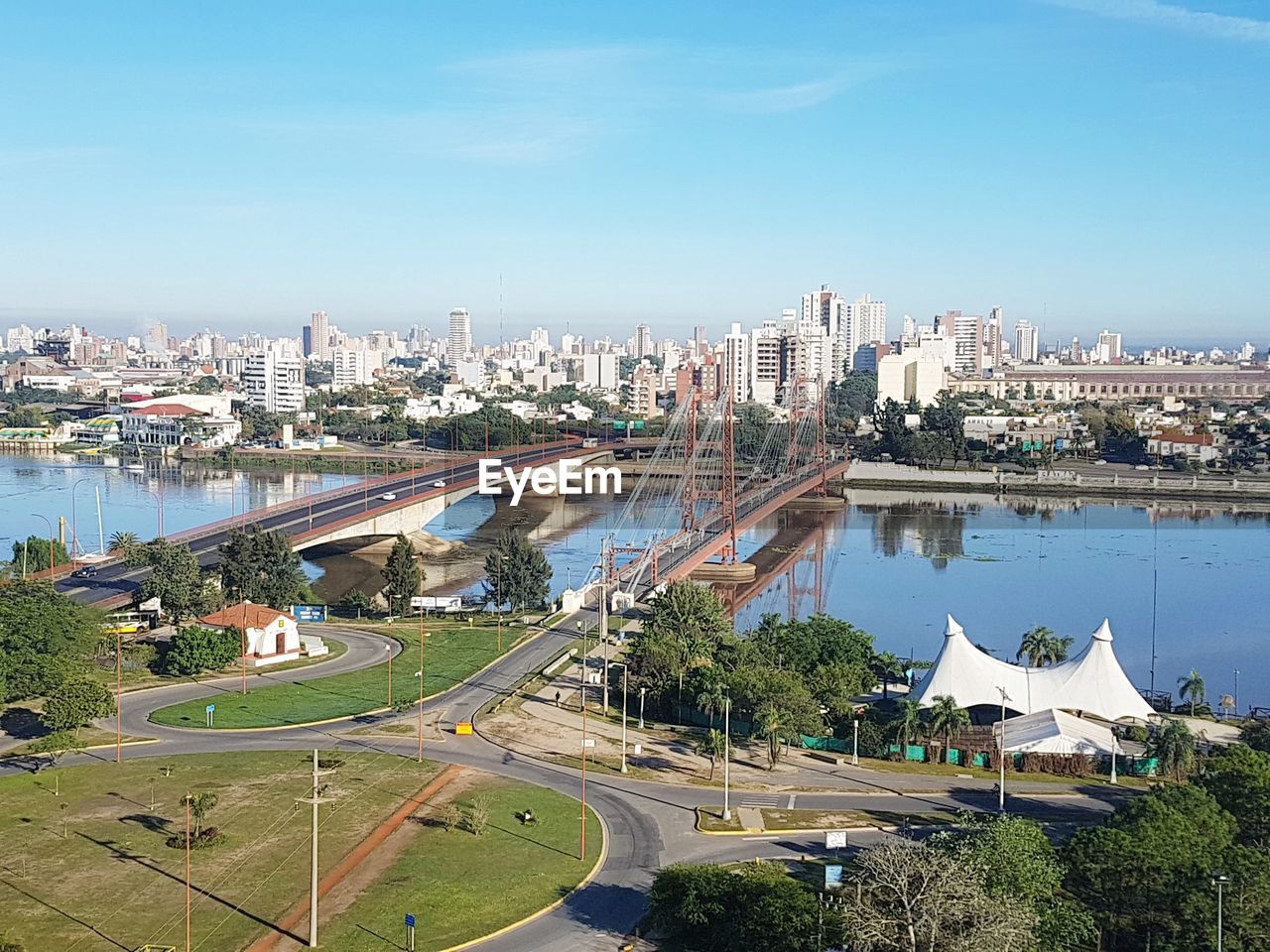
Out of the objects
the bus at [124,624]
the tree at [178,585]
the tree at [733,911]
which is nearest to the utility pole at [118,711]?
the bus at [124,624]

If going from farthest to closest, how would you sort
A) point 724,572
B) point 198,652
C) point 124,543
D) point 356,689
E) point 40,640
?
point 724,572 → point 124,543 → point 198,652 → point 356,689 → point 40,640

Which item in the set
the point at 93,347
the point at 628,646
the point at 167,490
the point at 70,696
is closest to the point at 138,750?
the point at 70,696

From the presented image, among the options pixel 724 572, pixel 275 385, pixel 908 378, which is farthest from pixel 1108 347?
pixel 724 572

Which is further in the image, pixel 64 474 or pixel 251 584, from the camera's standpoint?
pixel 64 474

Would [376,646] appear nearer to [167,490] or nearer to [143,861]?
[143,861]

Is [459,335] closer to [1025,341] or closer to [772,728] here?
[1025,341]

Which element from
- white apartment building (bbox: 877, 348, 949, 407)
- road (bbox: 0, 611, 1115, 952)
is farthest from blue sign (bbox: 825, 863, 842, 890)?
white apartment building (bbox: 877, 348, 949, 407)
